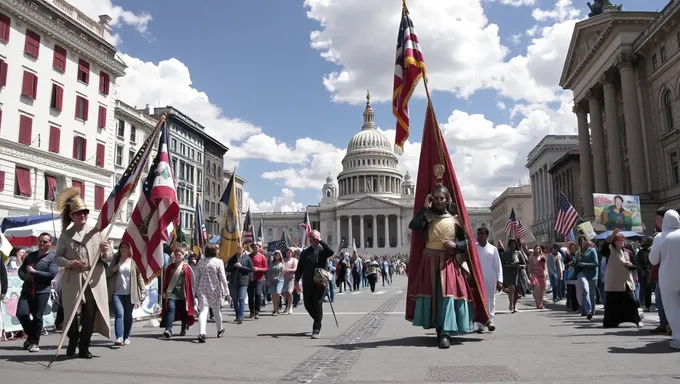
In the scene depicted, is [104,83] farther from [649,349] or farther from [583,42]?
[583,42]

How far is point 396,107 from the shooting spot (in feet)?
32.2

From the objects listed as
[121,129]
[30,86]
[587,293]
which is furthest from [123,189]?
[121,129]

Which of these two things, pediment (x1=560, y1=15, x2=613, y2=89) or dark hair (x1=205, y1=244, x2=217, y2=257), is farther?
pediment (x1=560, y1=15, x2=613, y2=89)

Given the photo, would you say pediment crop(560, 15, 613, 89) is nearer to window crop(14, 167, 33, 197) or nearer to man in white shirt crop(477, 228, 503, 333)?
man in white shirt crop(477, 228, 503, 333)

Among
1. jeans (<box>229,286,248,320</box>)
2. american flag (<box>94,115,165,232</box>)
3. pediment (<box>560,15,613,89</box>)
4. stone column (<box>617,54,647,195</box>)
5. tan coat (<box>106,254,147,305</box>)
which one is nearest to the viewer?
american flag (<box>94,115,165,232</box>)

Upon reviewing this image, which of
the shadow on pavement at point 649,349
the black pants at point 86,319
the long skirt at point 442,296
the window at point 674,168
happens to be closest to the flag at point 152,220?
the black pants at point 86,319

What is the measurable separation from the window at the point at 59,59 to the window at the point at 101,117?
4.00 meters

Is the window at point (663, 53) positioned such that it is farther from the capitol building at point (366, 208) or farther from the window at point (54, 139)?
the capitol building at point (366, 208)

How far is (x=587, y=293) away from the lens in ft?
41.2


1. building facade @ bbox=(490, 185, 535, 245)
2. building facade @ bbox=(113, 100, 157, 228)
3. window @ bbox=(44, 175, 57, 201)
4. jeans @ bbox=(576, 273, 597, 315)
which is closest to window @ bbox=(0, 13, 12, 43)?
window @ bbox=(44, 175, 57, 201)

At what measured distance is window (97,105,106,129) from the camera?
34250 mm

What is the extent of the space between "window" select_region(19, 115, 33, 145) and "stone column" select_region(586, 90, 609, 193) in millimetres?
38006

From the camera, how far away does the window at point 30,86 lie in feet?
91.4

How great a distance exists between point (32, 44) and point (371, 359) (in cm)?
2805
